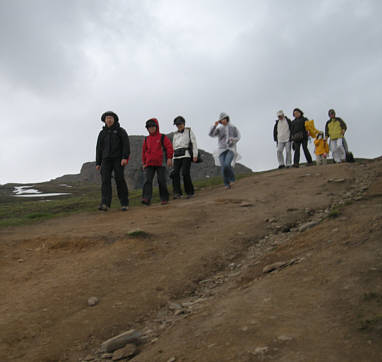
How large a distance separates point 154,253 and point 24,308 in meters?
2.54

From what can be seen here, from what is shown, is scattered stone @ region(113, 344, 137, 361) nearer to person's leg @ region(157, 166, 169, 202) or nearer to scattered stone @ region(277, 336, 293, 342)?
scattered stone @ region(277, 336, 293, 342)

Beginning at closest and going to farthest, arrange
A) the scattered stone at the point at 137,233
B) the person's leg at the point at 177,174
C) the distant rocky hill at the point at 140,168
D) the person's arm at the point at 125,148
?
the scattered stone at the point at 137,233
the person's arm at the point at 125,148
the person's leg at the point at 177,174
the distant rocky hill at the point at 140,168

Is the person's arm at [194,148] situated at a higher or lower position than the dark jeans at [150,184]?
higher

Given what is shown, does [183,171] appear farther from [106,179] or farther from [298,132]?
[298,132]

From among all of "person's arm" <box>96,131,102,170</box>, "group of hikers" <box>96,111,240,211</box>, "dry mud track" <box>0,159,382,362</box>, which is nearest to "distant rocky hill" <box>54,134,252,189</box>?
"group of hikers" <box>96,111,240,211</box>

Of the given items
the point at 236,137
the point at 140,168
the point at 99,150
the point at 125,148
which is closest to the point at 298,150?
the point at 236,137

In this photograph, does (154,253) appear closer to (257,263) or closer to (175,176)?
(257,263)

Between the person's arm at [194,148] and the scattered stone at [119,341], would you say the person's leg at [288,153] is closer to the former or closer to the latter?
the person's arm at [194,148]

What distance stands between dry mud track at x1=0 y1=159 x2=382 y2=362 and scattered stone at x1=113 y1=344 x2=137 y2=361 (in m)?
0.12

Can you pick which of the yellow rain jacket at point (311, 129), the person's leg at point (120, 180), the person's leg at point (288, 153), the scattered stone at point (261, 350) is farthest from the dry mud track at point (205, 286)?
the person's leg at point (288, 153)

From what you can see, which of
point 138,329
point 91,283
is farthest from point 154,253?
point 138,329

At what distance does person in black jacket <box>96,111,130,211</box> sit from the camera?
1245 cm

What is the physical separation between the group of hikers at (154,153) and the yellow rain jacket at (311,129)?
16.6ft

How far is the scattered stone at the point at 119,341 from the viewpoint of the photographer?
4508 millimetres
